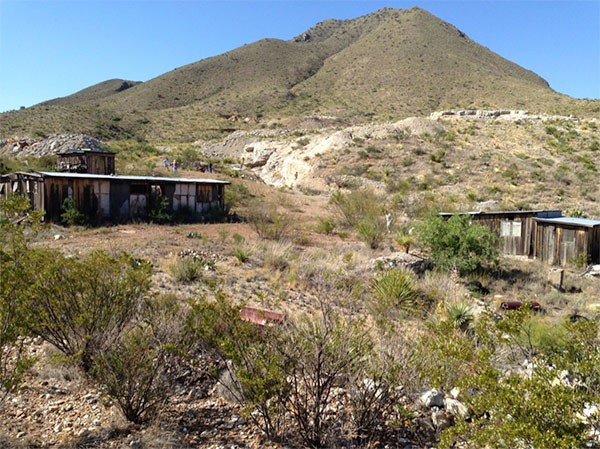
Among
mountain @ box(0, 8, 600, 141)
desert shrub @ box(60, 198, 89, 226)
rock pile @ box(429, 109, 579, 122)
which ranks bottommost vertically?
desert shrub @ box(60, 198, 89, 226)

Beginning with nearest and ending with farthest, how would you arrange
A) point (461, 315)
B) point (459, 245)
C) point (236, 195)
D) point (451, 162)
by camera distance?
1. point (461, 315)
2. point (459, 245)
3. point (236, 195)
4. point (451, 162)

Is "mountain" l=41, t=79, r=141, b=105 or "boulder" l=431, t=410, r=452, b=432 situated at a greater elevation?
"mountain" l=41, t=79, r=141, b=105

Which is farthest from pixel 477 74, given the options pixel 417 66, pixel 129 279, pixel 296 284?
pixel 129 279

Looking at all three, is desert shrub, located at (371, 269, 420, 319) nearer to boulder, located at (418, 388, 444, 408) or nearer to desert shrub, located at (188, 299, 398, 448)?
boulder, located at (418, 388, 444, 408)

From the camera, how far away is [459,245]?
1433cm

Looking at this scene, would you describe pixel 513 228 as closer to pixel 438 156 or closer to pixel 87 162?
pixel 438 156

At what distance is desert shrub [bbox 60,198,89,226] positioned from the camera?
19.1 m

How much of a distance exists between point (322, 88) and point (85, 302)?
8254 centimetres

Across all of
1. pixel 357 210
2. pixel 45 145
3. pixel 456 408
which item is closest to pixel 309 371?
pixel 456 408

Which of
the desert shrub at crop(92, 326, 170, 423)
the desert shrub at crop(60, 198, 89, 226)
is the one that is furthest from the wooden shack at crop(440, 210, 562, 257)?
the desert shrub at crop(60, 198, 89, 226)

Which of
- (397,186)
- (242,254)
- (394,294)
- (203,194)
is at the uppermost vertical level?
(397,186)

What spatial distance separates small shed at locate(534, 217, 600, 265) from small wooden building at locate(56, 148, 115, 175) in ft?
83.4

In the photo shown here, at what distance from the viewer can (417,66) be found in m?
81.4

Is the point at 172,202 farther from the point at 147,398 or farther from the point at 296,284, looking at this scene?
the point at 147,398
